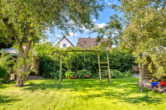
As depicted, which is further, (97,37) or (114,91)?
(97,37)

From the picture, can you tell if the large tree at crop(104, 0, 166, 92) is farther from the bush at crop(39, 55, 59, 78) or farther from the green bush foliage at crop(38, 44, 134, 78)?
the bush at crop(39, 55, 59, 78)

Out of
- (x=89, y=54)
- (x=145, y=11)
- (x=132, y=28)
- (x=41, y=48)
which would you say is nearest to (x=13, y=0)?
(x=41, y=48)

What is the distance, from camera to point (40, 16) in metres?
5.48

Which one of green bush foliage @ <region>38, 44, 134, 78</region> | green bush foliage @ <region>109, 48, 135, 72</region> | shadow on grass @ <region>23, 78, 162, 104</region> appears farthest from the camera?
green bush foliage @ <region>109, 48, 135, 72</region>

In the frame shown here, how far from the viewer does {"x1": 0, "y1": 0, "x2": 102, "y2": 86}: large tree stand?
514 centimetres

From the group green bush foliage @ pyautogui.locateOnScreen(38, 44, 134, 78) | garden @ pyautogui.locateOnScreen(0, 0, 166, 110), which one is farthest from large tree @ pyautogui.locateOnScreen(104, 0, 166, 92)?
green bush foliage @ pyautogui.locateOnScreen(38, 44, 134, 78)

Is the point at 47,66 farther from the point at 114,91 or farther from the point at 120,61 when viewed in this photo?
the point at 114,91

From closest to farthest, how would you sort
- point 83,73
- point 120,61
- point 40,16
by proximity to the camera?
point 40,16 → point 83,73 → point 120,61

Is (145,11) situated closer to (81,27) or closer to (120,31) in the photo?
(120,31)

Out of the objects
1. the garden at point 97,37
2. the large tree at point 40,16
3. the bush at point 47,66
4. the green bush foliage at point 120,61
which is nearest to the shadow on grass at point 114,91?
the garden at point 97,37

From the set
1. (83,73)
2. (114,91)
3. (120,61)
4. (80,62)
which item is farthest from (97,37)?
(120,61)

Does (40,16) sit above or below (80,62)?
above

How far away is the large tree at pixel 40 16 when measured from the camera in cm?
514

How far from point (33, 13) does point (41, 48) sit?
229 cm
